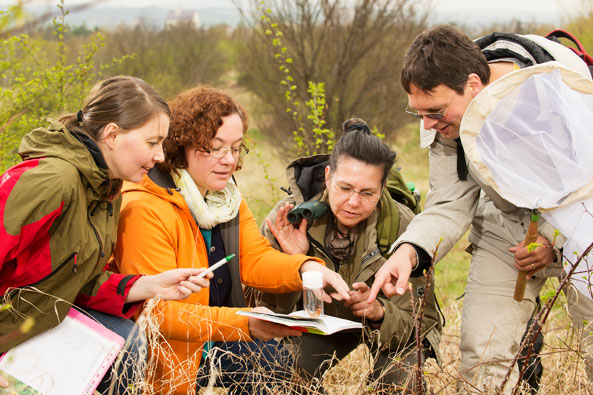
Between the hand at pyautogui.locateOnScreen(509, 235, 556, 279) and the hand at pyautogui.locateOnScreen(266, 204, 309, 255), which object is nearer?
the hand at pyautogui.locateOnScreen(509, 235, 556, 279)

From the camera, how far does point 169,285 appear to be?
2428 mm

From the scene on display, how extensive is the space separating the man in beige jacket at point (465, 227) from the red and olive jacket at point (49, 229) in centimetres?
131

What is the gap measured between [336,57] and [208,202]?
6.56 m

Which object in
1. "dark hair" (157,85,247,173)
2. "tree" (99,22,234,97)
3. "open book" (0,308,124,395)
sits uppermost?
"dark hair" (157,85,247,173)

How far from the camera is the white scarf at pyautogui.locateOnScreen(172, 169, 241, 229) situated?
115 inches

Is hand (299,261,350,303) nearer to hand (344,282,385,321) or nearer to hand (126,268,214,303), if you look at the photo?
hand (344,282,385,321)

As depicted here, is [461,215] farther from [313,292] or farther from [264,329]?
[264,329]

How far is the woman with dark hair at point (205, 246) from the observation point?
2613 millimetres

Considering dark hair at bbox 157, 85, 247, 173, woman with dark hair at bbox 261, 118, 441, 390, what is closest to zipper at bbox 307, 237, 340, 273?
woman with dark hair at bbox 261, 118, 441, 390

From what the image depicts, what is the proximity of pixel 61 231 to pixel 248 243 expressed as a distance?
120 cm

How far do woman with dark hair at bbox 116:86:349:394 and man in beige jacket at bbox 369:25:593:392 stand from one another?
0.66m

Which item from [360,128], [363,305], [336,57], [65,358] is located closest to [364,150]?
[360,128]

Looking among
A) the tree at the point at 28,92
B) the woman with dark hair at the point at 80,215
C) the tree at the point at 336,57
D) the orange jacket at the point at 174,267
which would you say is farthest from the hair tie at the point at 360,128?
the tree at the point at 336,57

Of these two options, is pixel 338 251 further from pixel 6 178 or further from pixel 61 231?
pixel 6 178
